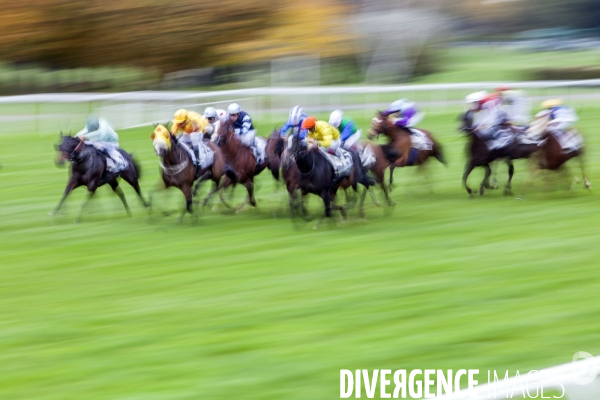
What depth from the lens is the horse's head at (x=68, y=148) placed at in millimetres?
9789

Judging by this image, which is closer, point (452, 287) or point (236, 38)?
point (452, 287)

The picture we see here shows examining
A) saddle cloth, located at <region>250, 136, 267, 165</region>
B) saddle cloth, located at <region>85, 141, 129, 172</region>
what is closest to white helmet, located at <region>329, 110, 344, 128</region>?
saddle cloth, located at <region>250, 136, 267, 165</region>

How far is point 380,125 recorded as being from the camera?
36.5 feet

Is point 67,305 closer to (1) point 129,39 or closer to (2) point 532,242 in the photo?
(2) point 532,242

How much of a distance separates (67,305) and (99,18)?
1829cm

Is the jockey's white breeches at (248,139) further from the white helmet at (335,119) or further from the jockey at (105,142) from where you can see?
the jockey at (105,142)

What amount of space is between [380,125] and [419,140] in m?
0.65

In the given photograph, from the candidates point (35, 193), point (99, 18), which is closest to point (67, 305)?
point (35, 193)

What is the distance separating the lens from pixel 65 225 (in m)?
10.4

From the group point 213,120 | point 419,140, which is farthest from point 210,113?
point 419,140

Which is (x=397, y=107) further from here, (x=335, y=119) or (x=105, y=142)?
(x=105, y=142)

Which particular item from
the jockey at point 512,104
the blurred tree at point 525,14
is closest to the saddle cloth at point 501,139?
the jockey at point 512,104

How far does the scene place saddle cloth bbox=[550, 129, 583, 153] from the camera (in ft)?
36.4

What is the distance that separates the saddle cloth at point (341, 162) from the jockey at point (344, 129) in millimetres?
256
